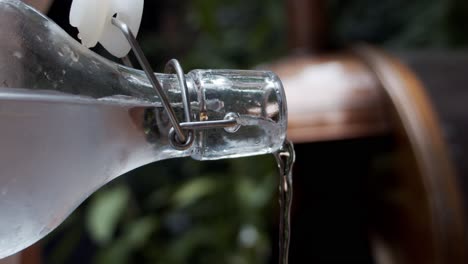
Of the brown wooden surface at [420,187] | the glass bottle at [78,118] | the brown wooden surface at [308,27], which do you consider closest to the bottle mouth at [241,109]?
the glass bottle at [78,118]

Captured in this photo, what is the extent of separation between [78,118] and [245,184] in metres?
0.75

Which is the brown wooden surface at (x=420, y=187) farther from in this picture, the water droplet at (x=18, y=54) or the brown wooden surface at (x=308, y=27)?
the water droplet at (x=18, y=54)

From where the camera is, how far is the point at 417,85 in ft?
1.80

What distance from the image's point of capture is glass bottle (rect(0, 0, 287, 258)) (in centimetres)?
13

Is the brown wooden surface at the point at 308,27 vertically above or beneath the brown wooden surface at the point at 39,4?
above

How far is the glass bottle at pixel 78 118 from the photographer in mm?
129

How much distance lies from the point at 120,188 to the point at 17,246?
2.74 feet

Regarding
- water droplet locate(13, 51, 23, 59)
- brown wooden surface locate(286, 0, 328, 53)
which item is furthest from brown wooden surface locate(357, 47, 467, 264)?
water droplet locate(13, 51, 23, 59)

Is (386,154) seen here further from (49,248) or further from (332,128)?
(49,248)

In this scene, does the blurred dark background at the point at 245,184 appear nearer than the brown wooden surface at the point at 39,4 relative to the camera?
No

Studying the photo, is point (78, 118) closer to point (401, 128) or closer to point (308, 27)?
point (401, 128)

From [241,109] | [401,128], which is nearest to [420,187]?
[401,128]

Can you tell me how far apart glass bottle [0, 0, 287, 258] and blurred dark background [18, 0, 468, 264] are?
1.43ft

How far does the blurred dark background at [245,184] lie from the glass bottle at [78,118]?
17.1 inches
